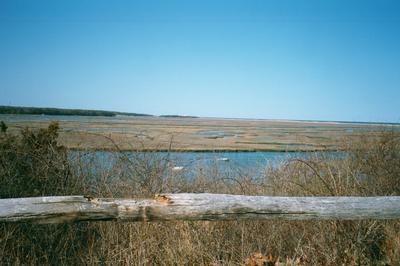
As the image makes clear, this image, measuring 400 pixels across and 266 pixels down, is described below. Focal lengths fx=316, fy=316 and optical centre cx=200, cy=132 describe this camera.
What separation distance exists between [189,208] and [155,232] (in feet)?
5.71

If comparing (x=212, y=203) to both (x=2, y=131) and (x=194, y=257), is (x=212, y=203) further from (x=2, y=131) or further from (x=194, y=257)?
(x=2, y=131)

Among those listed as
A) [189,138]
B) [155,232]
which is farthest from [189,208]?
[189,138]

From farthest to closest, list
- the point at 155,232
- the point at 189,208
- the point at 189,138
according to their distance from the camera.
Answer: the point at 189,138, the point at 155,232, the point at 189,208

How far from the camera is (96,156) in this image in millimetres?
6156

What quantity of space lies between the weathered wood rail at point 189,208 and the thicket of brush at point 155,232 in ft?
2.75

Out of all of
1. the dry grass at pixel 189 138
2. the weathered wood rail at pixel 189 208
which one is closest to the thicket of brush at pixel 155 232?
the dry grass at pixel 189 138

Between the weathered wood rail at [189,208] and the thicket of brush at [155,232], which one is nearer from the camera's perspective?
the weathered wood rail at [189,208]

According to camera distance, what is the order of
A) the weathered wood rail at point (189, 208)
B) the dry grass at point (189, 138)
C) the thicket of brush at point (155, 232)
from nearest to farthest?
the weathered wood rail at point (189, 208) → the thicket of brush at point (155, 232) → the dry grass at point (189, 138)

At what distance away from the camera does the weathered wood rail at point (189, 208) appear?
290cm

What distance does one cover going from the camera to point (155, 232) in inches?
178

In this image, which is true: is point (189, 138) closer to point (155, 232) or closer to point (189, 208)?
point (155, 232)

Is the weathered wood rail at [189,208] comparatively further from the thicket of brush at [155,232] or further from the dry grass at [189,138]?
the dry grass at [189,138]

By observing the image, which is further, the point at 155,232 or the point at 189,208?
the point at 155,232

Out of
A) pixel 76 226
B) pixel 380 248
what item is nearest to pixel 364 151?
pixel 380 248
